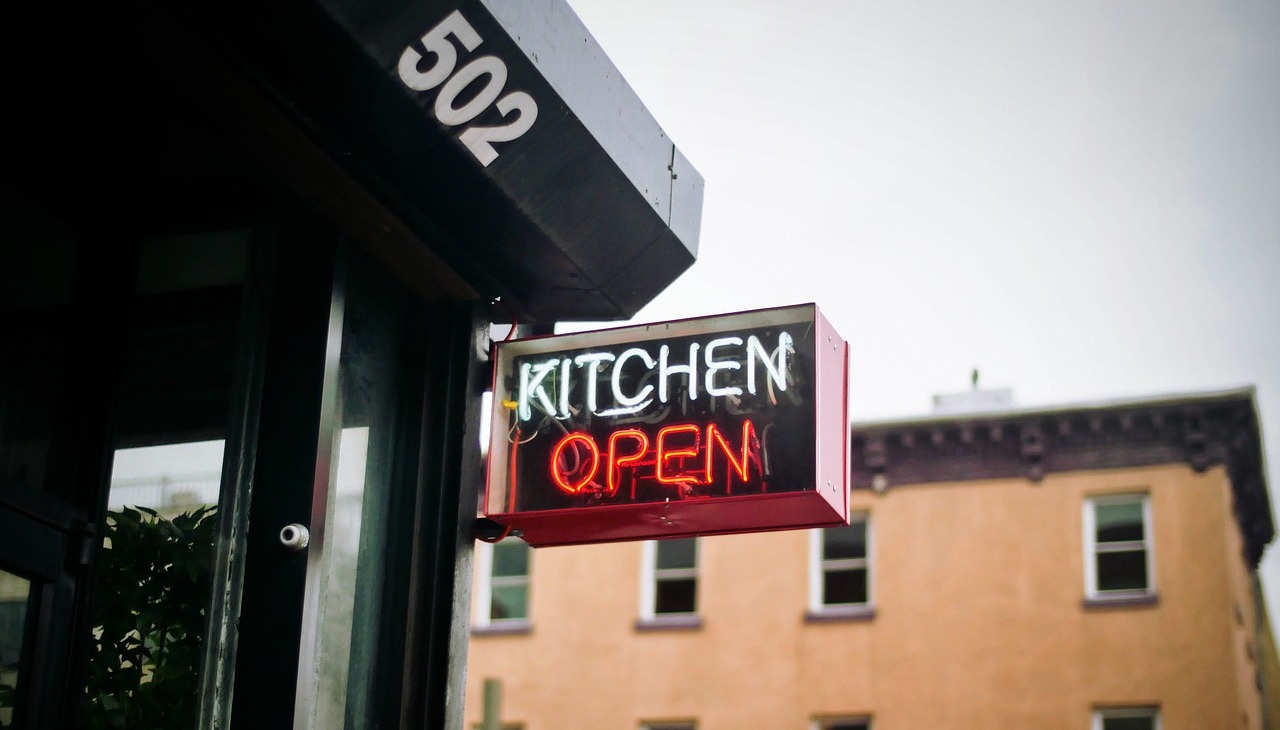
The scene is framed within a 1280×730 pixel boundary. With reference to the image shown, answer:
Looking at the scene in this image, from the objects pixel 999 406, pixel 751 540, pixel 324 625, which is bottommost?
pixel 324 625

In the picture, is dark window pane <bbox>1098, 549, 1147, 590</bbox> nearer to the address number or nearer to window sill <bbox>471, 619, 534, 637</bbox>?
window sill <bbox>471, 619, 534, 637</bbox>

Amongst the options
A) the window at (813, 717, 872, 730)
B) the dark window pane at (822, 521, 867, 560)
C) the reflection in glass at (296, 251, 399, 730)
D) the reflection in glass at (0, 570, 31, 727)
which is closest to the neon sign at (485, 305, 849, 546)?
the reflection in glass at (296, 251, 399, 730)

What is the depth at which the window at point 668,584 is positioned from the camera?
2908cm

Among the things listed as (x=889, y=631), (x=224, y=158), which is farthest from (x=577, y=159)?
(x=889, y=631)

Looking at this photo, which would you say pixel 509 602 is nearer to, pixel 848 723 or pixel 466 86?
pixel 848 723

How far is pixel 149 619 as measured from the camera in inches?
255

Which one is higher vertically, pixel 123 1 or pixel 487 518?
pixel 123 1

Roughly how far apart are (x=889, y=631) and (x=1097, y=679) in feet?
11.5

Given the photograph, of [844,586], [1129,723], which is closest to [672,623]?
[844,586]

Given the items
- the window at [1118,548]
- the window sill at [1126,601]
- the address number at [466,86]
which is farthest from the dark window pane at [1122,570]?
the address number at [466,86]

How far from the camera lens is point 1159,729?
2603 cm

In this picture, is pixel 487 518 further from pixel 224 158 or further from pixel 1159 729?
pixel 1159 729

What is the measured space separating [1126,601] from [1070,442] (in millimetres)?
2859

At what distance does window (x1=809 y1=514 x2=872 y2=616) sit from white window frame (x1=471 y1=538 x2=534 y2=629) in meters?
5.28
